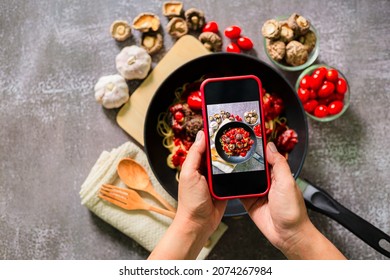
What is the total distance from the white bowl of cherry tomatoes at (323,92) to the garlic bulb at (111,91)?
766 millimetres

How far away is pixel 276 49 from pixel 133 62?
0.62 metres

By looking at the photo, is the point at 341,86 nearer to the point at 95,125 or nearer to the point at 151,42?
the point at 151,42

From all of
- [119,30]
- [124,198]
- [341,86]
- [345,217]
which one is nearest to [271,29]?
[341,86]

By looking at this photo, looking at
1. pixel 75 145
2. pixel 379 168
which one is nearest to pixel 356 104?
pixel 379 168

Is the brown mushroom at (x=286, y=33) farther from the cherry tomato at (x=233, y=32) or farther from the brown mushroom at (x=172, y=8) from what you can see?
the brown mushroom at (x=172, y=8)

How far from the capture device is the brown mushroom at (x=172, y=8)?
6.76 ft

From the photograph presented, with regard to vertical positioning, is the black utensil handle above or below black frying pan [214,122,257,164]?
below

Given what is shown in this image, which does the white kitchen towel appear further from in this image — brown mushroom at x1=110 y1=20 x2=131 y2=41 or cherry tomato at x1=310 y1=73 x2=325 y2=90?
cherry tomato at x1=310 y1=73 x2=325 y2=90

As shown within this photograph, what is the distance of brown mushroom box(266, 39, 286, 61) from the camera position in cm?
198

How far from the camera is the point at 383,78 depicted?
206 cm

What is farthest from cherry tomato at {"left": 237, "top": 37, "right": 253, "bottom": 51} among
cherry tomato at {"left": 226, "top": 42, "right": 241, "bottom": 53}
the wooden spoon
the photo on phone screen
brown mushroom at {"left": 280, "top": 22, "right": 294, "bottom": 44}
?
the wooden spoon

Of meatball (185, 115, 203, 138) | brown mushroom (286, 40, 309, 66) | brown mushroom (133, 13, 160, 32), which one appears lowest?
meatball (185, 115, 203, 138)

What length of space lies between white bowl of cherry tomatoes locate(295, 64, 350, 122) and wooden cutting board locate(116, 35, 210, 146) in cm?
46

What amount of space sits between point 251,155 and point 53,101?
1023 mm
